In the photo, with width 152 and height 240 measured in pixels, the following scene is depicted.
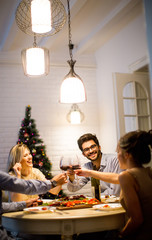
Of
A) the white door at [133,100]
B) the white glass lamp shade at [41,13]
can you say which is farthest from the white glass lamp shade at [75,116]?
the white glass lamp shade at [41,13]

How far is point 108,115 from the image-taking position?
5773 millimetres

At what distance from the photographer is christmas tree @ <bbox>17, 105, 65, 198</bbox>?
5316 millimetres

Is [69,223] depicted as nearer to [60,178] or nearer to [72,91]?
[60,178]

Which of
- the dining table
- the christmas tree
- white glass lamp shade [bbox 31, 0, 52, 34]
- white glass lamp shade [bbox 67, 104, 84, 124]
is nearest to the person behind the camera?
the dining table

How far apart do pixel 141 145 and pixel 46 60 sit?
154 centimetres

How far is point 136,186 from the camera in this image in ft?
5.61

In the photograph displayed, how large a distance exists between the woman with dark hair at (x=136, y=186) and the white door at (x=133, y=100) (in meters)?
2.70

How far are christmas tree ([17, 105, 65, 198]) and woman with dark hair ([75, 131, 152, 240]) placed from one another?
3.57 metres

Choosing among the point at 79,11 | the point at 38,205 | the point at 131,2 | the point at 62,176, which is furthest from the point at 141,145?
the point at 79,11

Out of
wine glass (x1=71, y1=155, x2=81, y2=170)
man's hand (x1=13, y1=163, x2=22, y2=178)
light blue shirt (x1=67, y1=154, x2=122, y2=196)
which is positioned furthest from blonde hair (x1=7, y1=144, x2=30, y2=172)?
wine glass (x1=71, y1=155, x2=81, y2=170)

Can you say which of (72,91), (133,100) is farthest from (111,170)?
(133,100)

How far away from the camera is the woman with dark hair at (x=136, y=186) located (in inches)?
65.1

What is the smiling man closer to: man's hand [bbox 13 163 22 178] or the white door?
man's hand [bbox 13 163 22 178]

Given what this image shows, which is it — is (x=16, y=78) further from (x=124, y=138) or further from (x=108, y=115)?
(x=124, y=138)
